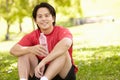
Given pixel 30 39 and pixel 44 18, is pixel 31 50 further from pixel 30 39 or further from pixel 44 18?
pixel 44 18

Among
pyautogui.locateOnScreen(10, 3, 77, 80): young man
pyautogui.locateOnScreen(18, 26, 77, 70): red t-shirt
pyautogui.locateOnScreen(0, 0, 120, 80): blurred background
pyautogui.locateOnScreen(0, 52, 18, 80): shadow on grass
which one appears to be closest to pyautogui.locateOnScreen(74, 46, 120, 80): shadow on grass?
pyautogui.locateOnScreen(0, 0, 120, 80): blurred background

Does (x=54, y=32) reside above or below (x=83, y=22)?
above

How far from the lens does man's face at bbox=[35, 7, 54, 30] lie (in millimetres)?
6469

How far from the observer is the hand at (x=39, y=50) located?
6305 millimetres

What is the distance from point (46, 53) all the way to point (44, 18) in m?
0.63

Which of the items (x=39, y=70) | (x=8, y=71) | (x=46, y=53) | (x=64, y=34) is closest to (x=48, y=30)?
(x=64, y=34)

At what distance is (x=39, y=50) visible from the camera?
249 inches

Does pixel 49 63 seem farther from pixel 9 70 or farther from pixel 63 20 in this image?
pixel 63 20

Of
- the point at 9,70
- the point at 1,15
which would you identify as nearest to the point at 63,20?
the point at 1,15

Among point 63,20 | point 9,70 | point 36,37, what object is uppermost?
point 36,37

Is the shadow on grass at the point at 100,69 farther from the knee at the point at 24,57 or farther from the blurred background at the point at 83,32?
the knee at the point at 24,57

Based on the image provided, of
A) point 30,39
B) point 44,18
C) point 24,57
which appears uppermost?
point 44,18

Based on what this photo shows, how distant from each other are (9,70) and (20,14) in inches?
882

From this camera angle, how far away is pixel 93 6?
2093 inches
